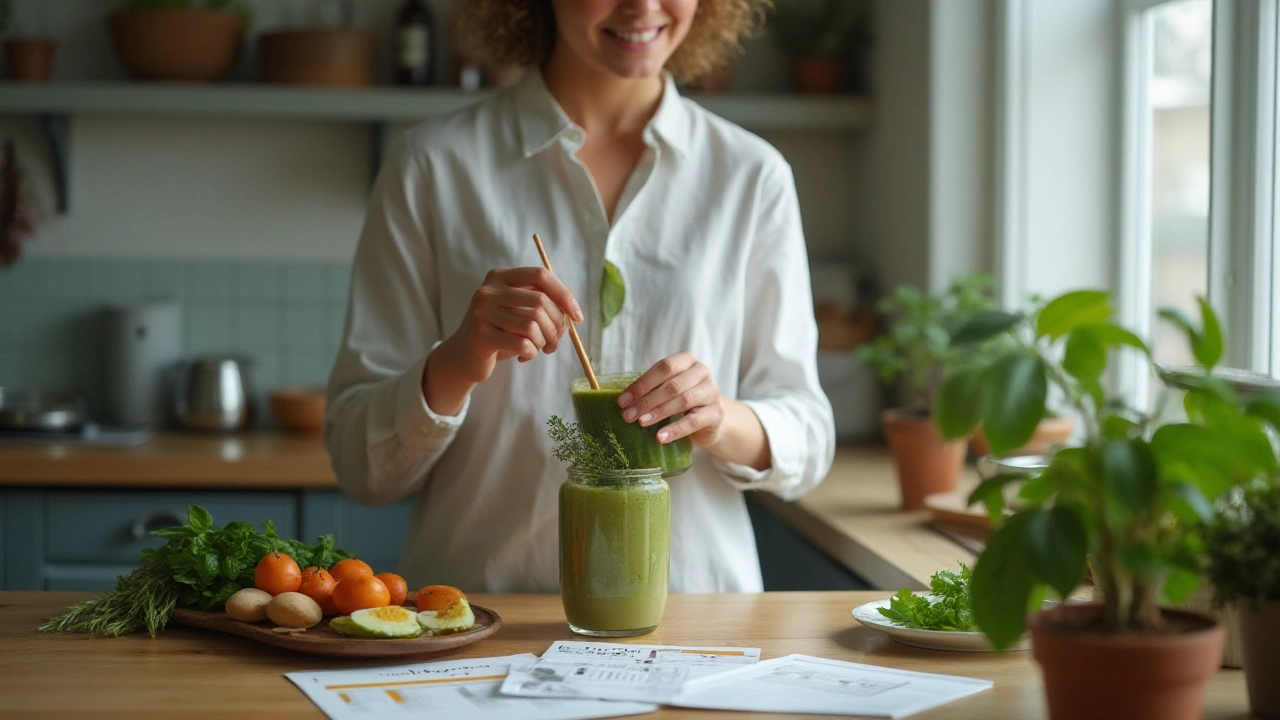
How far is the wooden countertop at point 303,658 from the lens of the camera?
104 centimetres

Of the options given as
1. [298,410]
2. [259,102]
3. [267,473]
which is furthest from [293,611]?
[259,102]

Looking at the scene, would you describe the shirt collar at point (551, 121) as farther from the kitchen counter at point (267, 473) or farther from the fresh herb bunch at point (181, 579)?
the kitchen counter at point (267, 473)

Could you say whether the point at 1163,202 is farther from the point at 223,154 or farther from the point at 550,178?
the point at 223,154

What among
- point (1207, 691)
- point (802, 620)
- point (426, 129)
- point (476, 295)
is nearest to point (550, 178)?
point (426, 129)

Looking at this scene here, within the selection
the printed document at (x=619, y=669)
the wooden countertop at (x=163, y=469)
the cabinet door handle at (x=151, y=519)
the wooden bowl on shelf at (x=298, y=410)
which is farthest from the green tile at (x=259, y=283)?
the printed document at (x=619, y=669)

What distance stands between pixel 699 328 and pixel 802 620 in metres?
0.45

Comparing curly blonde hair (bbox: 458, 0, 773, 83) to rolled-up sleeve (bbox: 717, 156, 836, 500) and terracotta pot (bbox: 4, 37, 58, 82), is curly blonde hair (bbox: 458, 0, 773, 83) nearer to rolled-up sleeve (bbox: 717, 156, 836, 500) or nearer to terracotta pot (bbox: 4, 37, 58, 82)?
rolled-up sleeve (bbox: 717, 156, 836, 500)

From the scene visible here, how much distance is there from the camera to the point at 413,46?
131 inches

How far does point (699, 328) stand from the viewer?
167 cm

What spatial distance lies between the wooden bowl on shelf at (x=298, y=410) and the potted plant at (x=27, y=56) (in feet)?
3.21

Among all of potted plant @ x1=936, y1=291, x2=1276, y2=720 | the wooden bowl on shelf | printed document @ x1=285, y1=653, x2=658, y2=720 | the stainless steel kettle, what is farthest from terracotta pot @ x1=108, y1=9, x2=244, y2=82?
potted plant @ x1=936, y1=291, x2=1276, y2=720

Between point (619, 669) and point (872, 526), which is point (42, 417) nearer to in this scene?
point (872, 526)

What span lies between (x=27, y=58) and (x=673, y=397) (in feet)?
8.46

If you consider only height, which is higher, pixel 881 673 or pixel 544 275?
pixel 544 275
